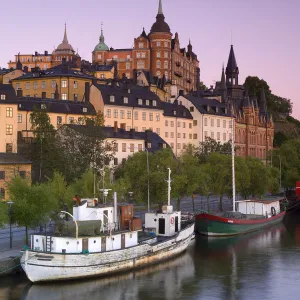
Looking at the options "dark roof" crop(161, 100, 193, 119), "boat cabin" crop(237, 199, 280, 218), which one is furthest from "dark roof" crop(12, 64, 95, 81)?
"boat cabin" crop(237, 199, 280, 218)

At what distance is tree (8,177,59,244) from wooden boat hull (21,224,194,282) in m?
6.79

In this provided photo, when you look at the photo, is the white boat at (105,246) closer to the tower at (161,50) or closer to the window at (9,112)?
the window at (9,112)

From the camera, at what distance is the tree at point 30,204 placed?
51719 mm

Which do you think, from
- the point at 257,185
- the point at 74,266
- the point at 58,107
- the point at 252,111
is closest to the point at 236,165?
the point at 257,185

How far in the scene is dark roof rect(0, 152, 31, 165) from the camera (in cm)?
8175

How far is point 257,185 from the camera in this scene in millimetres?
91562

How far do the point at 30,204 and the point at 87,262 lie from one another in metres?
7.96

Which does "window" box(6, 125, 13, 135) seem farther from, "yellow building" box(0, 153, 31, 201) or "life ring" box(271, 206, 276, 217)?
"life ring" box(271, 206, 276, 217)

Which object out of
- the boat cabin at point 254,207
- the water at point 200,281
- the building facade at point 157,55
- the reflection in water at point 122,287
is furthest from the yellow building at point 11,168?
the building facade at point 157,55

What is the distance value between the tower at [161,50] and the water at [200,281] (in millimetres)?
117529

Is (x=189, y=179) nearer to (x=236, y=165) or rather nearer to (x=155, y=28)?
(x=236, y=165)

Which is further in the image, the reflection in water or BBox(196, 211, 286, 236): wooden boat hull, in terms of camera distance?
BBox(196, 211, 286, 236): wooden boat hull

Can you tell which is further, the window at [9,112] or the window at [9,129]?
the window at [9,129]

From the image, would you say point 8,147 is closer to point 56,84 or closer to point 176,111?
point 56,84
